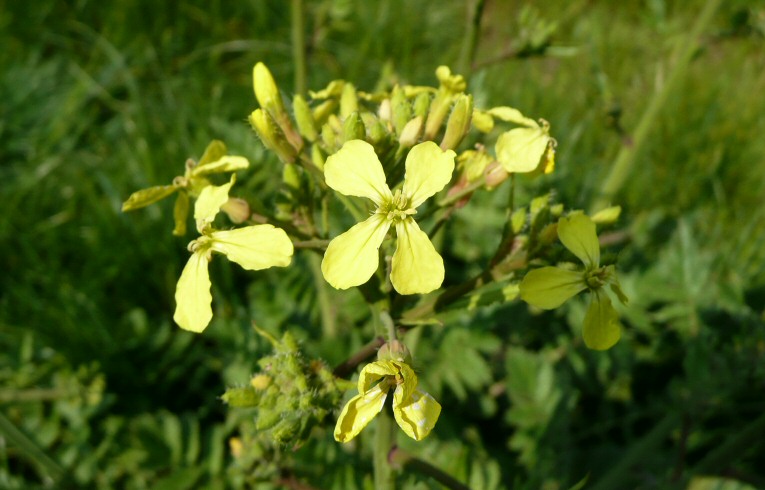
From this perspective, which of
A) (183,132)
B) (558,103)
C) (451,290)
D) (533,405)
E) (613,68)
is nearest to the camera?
(451,290)

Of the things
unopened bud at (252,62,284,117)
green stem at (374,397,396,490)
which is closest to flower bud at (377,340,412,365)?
green stem at (374,397,396,490)

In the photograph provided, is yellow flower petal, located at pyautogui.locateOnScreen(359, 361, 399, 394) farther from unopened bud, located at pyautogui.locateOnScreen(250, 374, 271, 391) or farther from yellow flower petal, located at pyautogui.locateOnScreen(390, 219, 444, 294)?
unopened bud, located at pyautogui.locateOnScreen(250, 374, 271, 391)

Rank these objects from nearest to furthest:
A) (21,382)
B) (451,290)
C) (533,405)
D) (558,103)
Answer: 1. (451,290)
2. (533,405)
3. (21,382)
4. (558,103)

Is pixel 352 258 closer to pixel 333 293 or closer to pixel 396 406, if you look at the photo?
pixel 396 406

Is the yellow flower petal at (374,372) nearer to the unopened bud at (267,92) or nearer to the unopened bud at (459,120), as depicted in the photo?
the unopened bud at (459,120)

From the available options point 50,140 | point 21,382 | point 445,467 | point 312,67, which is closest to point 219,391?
point 21,382

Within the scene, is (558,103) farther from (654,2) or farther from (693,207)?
(654,2)

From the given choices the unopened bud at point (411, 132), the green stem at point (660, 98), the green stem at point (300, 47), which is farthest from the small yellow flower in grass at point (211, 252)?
the green stem at point (660, 98)
